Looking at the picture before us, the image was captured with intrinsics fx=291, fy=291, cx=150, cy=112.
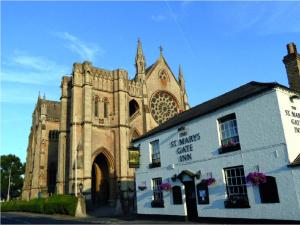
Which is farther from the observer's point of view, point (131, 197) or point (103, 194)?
point (103, 194)

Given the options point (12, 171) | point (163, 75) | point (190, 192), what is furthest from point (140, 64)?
point (12, 171)

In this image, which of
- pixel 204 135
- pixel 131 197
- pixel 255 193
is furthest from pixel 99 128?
pixel 255 193

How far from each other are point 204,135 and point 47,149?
119ft

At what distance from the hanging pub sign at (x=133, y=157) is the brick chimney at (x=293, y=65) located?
12247 mm

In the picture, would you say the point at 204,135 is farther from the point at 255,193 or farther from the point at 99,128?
the point at 99,128

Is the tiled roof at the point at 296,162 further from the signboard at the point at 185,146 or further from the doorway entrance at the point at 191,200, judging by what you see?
the doorway entrance at the point at 191,200

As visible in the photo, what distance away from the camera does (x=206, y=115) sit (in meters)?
18.0

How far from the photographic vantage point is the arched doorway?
127 feet

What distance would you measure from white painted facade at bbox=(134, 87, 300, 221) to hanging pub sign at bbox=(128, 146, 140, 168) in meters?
4.06

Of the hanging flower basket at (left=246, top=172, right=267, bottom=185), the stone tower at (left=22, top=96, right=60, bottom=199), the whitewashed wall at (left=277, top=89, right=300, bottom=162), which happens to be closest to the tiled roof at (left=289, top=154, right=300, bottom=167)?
the whitewashed wall at (left=277, top=89, right=300, bottom=162)

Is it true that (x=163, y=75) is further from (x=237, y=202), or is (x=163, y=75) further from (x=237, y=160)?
(x=237, y=202)

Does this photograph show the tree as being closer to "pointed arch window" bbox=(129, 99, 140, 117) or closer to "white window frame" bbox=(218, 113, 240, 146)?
"pointed arch window" bbox=(129, 99, 140, 117)

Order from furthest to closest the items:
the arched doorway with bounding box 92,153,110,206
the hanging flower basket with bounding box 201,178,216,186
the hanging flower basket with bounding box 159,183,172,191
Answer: the arched doorway with bounding box 92,153,110,206, the hanging flower basket with bounding box 159,183,172,191, the hanging flower basket with bounding box 201,178,216,186

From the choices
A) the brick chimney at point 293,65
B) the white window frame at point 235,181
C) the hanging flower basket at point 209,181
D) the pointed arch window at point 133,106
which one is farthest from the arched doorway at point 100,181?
the brick chimney at point 293,65
